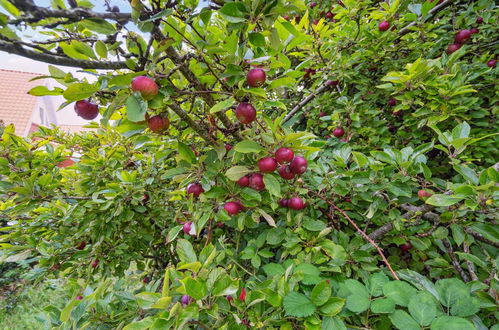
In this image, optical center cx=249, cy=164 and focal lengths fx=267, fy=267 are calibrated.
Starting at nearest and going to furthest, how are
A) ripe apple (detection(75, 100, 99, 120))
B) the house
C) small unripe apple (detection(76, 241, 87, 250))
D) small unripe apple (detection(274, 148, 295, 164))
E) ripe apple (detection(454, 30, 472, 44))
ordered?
ripe apple (detection(75, 100, 99, 120)) < small unripe apple (detection(274, 148, 295, 164)) < small unripe apple (detection(76, 241, 87, 250)) < ripe apple (detection(454, 30, 472, 44)) < the house

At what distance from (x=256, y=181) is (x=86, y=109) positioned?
1.78 ft

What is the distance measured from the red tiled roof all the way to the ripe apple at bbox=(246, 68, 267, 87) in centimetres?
1025

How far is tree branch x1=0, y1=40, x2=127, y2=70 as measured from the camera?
53 cm

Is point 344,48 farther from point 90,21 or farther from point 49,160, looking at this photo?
point 49,160

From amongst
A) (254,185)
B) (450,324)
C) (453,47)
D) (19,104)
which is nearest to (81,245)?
(254,185)

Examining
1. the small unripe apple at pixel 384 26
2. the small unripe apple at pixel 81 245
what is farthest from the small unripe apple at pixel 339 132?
the small unripe apple at pixel 81 245

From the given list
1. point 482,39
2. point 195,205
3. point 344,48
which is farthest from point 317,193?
point 482,39

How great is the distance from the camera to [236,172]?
0.87m

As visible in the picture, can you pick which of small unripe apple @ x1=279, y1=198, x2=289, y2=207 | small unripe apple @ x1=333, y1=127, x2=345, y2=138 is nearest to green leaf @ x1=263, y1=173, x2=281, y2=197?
small unripe apple @ x1=279, y1=198, x2=289, y2=207

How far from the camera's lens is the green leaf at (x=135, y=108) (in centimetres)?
63

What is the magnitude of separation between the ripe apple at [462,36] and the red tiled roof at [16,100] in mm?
10493

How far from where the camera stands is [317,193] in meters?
1.10

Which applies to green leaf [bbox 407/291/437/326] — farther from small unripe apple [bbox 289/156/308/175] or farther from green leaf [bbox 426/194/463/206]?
small unripe apple [bbox 289/156/308/175]

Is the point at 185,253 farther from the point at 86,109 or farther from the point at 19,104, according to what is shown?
the point at 19,104
